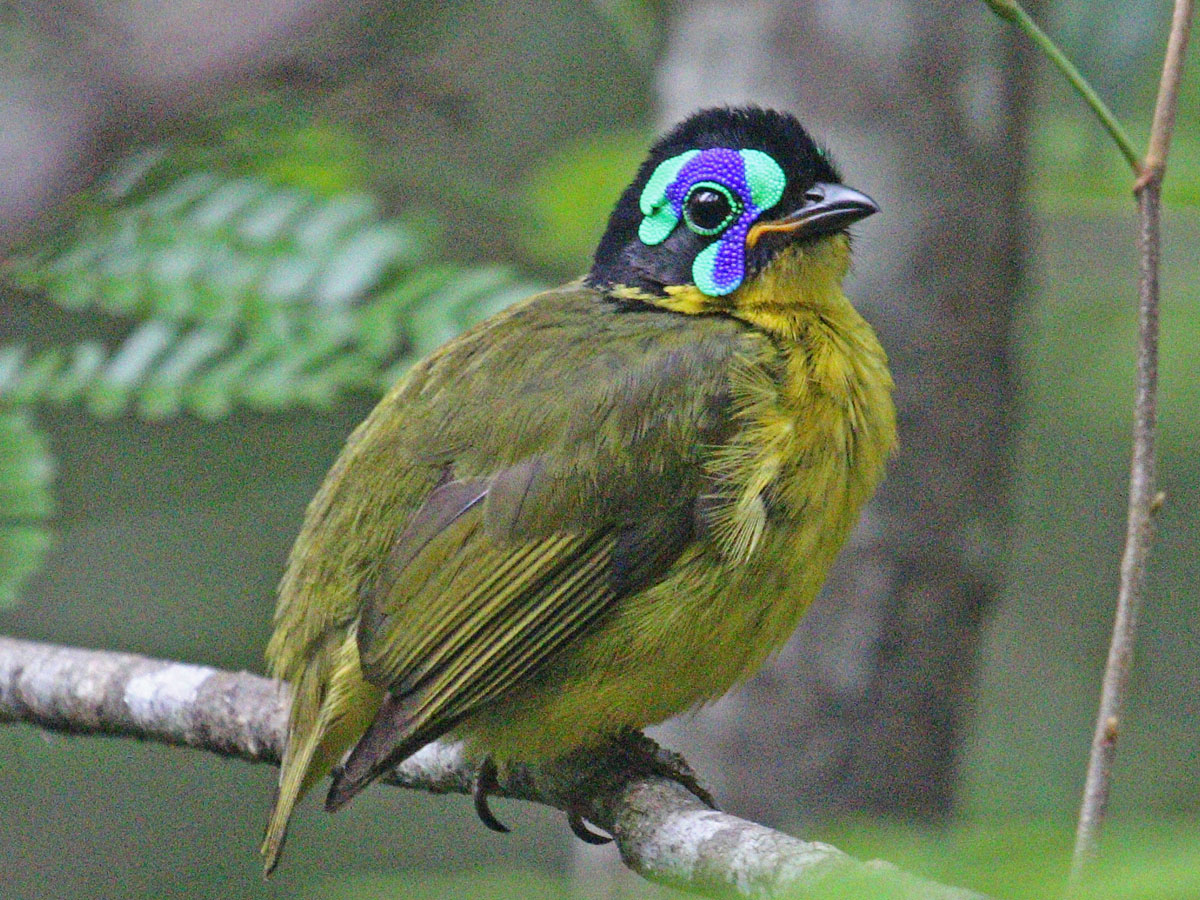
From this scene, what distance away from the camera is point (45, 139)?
2.82m

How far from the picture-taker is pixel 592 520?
9.43ft

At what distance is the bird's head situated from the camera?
312cm

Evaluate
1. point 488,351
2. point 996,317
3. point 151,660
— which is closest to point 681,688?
point 488,351

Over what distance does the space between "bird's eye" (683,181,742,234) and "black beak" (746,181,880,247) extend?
7 cm

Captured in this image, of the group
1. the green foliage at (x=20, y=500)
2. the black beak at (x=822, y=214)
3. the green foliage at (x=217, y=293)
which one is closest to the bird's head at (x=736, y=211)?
the black beak at (x=822, y=214)

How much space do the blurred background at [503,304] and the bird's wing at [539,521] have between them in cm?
45

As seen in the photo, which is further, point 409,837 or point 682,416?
point 409,837

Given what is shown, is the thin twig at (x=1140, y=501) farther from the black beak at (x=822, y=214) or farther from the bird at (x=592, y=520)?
the black beak at (x=822, y=214)

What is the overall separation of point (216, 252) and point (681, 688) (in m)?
1.41

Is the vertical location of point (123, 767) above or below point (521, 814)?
below

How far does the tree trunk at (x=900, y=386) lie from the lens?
4176 mm

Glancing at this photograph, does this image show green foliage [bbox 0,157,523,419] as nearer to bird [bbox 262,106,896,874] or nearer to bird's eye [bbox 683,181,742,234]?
bird [bbox 262,106,896,874]

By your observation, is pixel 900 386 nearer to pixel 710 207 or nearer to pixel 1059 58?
pixel 710 207

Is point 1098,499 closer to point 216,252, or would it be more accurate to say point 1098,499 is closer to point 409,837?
point 409,837
